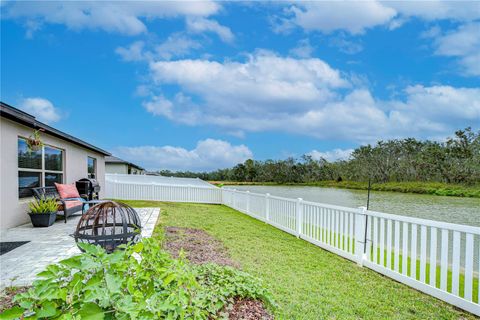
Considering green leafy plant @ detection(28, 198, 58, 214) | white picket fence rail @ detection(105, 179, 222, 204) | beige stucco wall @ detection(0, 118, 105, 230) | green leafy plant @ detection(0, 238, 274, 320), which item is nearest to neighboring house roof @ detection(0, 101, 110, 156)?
beige stucco wall @ detection(0, 118, 105, 230)

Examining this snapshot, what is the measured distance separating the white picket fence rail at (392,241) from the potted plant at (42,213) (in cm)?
565

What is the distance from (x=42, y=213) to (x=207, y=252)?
171 inches

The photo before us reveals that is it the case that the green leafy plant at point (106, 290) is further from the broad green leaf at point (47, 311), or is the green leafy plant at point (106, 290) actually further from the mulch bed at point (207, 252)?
the mulch bed at point (207, 252)

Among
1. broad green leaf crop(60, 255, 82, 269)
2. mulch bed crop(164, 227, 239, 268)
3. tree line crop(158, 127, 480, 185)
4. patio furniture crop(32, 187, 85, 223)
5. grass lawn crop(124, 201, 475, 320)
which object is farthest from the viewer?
tree line crop(158, 127, 480, 185)

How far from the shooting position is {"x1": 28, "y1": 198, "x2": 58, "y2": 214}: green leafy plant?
7.01 metres

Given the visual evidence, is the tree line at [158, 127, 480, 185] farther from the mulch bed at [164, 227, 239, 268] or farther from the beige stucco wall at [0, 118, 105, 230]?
the beige stucco wall at [0, 118, 105, 230]

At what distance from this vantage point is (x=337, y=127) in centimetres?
1620

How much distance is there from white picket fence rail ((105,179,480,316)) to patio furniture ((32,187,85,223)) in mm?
Answer: 5430

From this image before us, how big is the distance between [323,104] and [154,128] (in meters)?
8.90

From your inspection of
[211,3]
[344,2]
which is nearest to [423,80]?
[344,2]

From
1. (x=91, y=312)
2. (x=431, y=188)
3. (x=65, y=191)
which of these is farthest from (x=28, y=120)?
(x=431, y=188)

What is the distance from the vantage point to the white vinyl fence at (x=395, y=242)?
3.51 metres

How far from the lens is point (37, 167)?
805 cm

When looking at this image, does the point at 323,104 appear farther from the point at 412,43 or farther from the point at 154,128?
the point at 154,128
